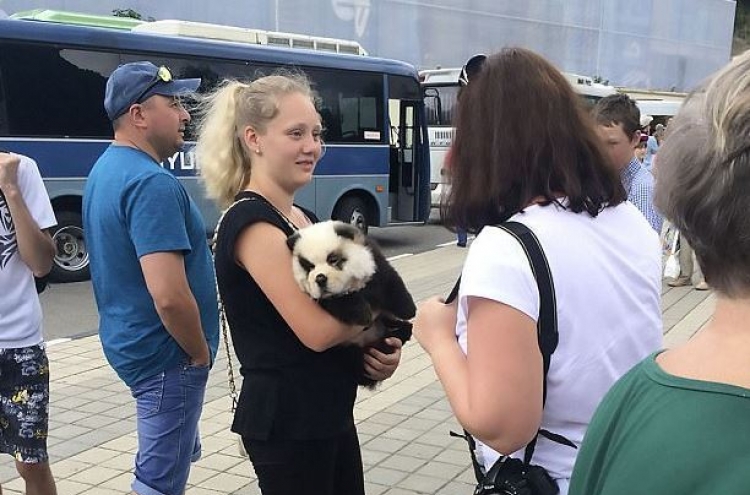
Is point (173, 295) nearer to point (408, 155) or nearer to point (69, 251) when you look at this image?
point (69, 251)

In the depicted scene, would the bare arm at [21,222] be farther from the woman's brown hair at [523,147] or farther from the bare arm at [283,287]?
the woman's brown hair at [523,147]

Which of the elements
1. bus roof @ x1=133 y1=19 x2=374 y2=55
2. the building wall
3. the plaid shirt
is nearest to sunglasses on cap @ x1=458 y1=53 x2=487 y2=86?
the plaid shirt

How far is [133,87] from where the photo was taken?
2.87m

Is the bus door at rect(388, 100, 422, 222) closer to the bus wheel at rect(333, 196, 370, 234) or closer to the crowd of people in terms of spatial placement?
the bus wheel at rect(333, 196, 370, 234)

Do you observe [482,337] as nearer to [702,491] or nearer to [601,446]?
[601,446]

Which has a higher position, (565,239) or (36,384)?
(565,239)

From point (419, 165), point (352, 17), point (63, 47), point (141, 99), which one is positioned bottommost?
point (419, 165)

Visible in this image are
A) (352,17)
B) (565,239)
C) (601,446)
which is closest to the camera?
(601,446)

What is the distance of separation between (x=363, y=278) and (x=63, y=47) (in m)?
8.99

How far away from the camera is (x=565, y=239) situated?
1.66 m

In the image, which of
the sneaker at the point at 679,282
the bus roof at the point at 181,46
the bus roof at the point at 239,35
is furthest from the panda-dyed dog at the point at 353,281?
the bus roof at the point at 239,35

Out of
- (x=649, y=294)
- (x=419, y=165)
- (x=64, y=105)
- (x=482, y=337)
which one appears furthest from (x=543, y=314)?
(x=419, y=165)

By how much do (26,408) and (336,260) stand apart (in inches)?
65.6

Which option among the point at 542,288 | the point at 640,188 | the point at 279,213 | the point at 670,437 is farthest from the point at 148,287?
the point at 640,188
